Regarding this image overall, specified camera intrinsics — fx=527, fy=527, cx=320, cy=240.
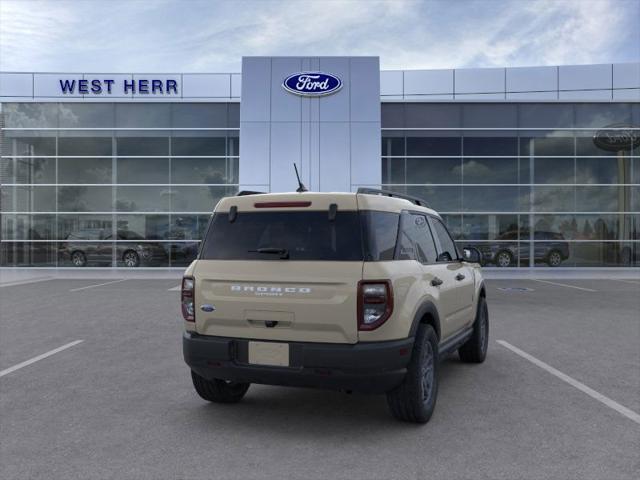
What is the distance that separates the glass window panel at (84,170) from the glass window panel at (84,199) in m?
0.37

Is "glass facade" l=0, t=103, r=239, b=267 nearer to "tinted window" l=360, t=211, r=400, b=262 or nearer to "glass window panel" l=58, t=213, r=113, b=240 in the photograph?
"glass window panel" l=58, t=213, r=113, b=240

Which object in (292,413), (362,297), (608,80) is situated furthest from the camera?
(608,80)

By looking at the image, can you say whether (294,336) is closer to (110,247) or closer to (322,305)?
(322,305)

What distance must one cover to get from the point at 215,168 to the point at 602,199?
670 inches

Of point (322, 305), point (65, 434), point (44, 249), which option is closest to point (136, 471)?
point (65, 434)

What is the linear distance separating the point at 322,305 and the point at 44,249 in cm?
2244

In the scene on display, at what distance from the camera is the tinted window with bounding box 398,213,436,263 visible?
14.3 feet

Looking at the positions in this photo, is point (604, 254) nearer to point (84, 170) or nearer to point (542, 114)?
point (542, 114)

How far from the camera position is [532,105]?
23109 millimetres

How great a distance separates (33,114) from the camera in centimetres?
2348

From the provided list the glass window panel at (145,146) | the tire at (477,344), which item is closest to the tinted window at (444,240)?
the tire at (477,344)

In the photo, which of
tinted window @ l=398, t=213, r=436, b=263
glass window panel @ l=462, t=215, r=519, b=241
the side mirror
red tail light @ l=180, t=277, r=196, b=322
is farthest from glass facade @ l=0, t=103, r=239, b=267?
red tail light @ l=180, t=277, r=196, b=322

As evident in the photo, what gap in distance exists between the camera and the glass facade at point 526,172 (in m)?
22.9

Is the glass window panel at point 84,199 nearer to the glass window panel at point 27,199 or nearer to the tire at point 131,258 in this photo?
the glass window panel at point 27,199
